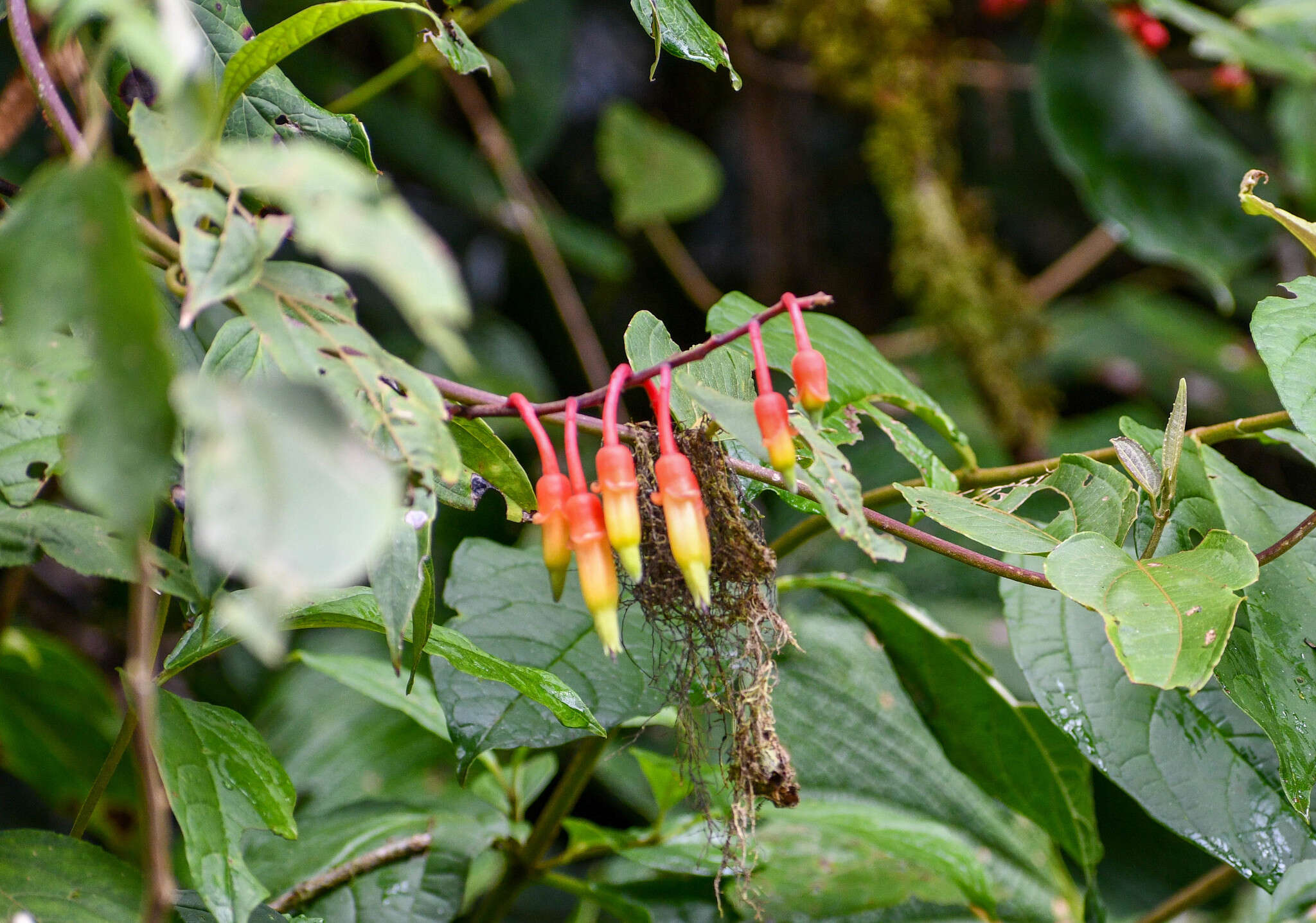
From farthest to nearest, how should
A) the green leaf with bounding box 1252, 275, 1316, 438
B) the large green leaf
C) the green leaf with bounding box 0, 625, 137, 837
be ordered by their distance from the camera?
the green leaf with bounding box 0, 625, 137, 837 < the large green leaf < the green leaf with bounding box 1252, 275, 1316, 438

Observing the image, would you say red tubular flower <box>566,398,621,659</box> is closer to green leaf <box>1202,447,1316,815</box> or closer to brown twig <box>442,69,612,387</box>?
green leaf <box>1202,447,1316,815</box>

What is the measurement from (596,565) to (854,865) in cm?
63

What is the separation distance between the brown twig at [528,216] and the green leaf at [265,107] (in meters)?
1.22

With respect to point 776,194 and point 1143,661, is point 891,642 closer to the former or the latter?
point 1143,661

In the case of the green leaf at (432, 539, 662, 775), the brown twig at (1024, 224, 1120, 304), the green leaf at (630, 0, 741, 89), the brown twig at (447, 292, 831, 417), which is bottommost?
the brown twig at (1024, 224, 1120, 304)

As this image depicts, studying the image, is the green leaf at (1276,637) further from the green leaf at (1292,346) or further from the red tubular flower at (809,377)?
the red tubular flower at (809,377)

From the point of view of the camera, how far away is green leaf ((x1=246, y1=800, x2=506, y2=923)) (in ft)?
2.49

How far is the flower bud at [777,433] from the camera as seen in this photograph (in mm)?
412

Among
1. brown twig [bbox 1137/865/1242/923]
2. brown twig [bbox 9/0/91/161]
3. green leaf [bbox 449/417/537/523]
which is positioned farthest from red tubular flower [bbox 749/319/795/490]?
brown twig [bbox 1137/865/1242/923]

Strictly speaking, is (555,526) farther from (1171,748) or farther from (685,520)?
(1171,748)

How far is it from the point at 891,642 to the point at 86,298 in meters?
0.69

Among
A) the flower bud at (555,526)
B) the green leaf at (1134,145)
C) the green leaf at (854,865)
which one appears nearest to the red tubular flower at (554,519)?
the flower bud at (555,526)

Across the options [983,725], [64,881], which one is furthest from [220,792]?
→ [983,725]

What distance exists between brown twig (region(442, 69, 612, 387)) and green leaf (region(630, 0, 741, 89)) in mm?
1167
